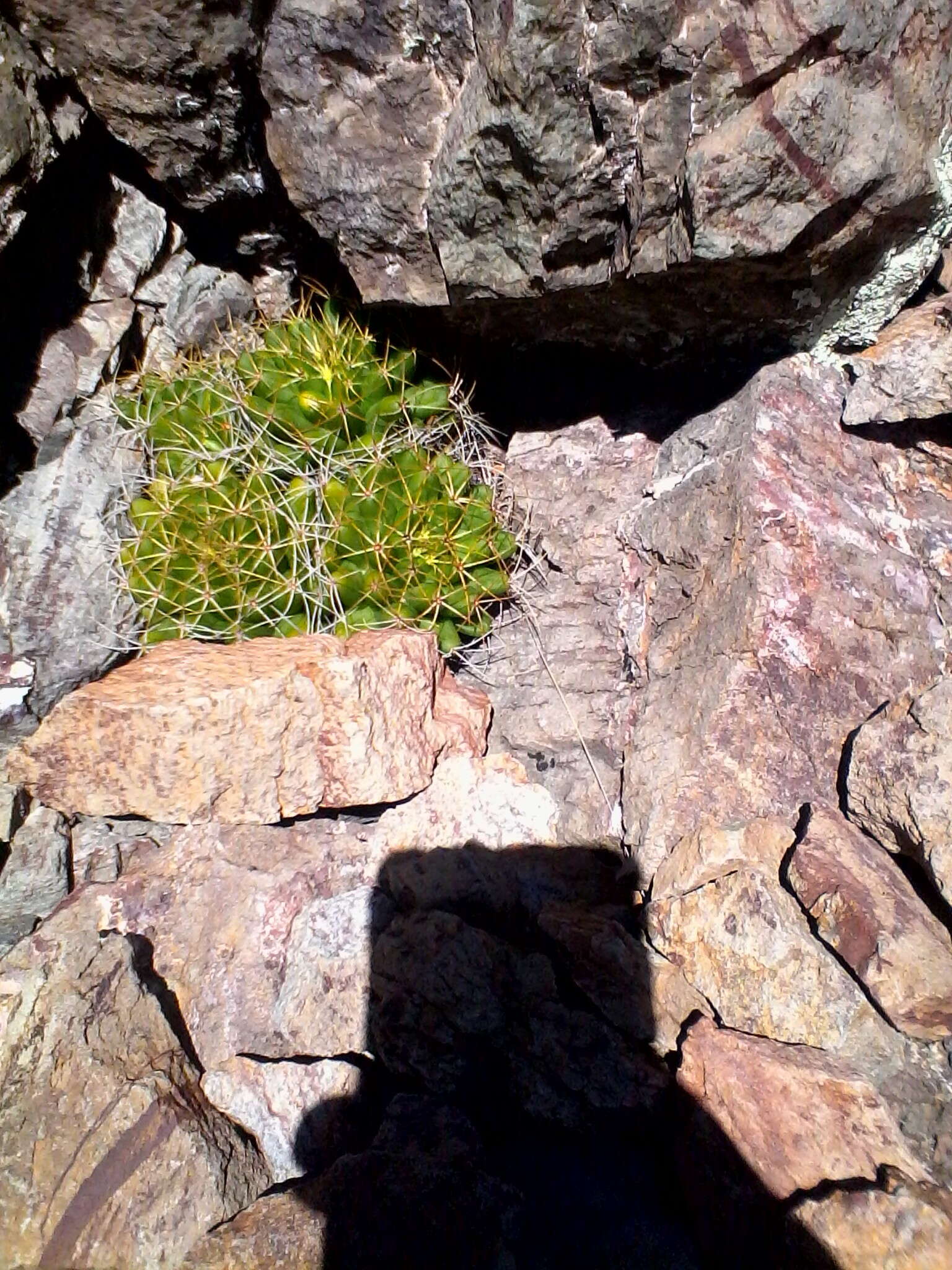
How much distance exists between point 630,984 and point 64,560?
2.42m

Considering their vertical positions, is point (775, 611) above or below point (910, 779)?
above

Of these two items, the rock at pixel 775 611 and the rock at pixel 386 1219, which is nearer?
the rock at pixel 386 1219

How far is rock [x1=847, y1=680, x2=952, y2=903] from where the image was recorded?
2.03m

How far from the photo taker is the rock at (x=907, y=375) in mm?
2688

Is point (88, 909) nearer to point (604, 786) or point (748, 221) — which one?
point (604, 786)

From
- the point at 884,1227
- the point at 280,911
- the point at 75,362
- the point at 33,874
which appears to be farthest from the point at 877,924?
the point at 75,362

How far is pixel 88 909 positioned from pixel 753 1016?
2.06 m

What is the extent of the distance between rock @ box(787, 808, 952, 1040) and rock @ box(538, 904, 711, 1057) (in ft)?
1.28

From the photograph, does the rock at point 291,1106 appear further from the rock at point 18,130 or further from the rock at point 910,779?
the rock at point 18,130

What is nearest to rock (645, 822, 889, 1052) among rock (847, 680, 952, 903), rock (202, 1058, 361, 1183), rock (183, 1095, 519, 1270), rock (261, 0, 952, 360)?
rock (847, 680, 952, 903)

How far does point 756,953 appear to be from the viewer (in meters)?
2.04

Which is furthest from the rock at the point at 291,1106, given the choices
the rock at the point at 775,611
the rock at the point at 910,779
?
the rock at the point at 910,779

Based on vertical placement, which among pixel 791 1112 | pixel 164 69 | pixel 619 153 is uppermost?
pixel 164 69

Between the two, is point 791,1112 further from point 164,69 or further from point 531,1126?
point 164,69
